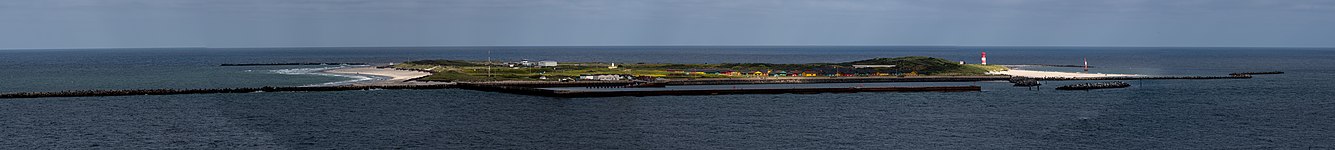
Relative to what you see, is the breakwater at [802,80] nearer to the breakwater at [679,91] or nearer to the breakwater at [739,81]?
the breakwater at [739,81]

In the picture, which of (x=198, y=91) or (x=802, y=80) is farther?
(x=802, y=80)

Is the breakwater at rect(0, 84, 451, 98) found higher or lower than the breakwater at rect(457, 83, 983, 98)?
higher

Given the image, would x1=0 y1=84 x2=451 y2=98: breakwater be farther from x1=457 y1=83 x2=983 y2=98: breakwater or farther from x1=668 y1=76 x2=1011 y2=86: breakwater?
x1=668 y1=76 x2=1011 y2=86: breakwater

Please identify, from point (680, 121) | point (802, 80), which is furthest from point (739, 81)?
point (680, 121)

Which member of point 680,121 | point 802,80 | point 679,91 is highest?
point 802,80

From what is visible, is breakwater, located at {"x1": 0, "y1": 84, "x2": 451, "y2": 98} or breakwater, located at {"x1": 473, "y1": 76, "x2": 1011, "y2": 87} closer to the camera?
breakwater, located at {"x1": 0, "y1": 84, "x2": 451, "y2": 98}

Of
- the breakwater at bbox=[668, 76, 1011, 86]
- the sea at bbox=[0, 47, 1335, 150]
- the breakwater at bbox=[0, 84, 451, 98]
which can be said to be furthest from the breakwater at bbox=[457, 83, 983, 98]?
the breakwater at bbox=[668, 76, 1011, 86]

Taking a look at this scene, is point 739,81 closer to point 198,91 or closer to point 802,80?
point 802,80

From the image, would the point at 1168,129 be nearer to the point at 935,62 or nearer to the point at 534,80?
the point at 534,80

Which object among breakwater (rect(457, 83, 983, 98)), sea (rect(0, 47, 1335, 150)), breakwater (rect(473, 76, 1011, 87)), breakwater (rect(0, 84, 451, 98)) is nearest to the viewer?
sea (rect(0, 47, 1335, 150))

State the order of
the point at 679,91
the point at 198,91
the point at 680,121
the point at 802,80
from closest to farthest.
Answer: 1. the point at 680,121
2. the point at 679,91
3. the point at 198,91
4. the point at 802,80

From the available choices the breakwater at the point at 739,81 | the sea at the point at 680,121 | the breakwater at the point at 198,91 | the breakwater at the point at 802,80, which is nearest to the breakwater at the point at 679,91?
the sea at the point at 680,121

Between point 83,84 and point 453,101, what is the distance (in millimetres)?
58940

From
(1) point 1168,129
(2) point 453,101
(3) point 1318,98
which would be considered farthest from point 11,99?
(3) point 1318,98
